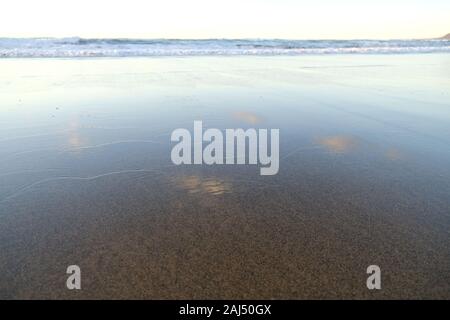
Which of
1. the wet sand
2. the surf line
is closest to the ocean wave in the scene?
the wet sand

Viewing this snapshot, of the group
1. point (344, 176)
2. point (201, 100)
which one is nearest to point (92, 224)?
Result: point (344, 176)

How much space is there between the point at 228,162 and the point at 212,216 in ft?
3.23

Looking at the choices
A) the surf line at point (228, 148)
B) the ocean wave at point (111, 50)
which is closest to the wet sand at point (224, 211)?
the surf line at point (228, 148)

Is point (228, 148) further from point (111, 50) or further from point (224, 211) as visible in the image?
point (111, 50)

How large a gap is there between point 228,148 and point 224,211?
1.33m

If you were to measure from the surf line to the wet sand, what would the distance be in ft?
0.43

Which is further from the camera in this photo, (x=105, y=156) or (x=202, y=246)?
(x=105, y=156)

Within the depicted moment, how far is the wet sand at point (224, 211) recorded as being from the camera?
1.57 meters

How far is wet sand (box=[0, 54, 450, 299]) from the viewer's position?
1.57m

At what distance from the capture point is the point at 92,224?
6.59ft

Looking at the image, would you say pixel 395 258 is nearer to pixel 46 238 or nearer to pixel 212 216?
pixel 212 216

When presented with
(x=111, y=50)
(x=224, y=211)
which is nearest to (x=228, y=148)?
(x=224, y=211)

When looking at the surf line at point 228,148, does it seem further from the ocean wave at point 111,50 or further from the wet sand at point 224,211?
the ocean wave at point 111,50

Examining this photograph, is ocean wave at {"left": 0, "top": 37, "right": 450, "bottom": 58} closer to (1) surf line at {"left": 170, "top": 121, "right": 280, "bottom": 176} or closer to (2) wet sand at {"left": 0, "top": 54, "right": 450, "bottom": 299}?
(2) wet sand at {"left": 0, "top": 54, "right": 450, "bottom": 299}
